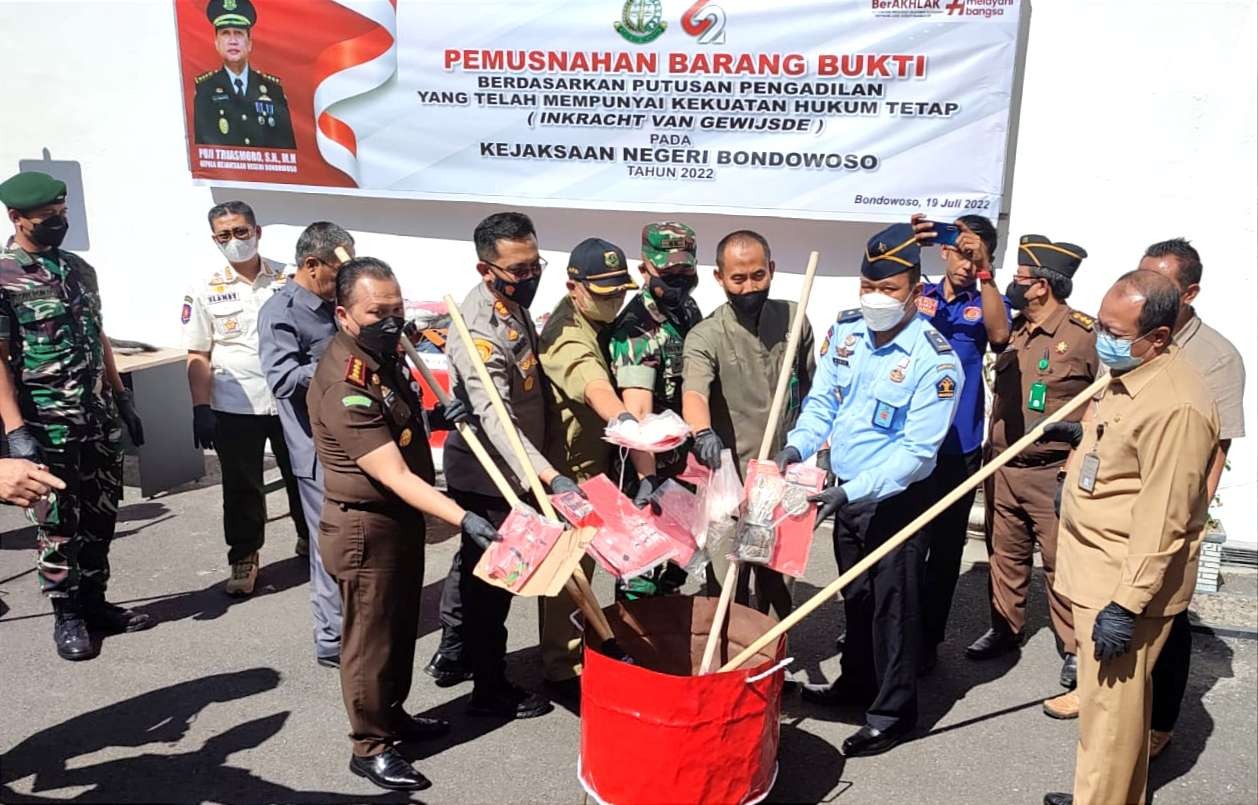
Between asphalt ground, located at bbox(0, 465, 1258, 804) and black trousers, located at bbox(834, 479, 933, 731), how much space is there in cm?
23

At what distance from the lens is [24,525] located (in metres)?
6.48

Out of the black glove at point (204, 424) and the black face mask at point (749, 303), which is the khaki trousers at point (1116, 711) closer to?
the black face mask at point (749, 303)

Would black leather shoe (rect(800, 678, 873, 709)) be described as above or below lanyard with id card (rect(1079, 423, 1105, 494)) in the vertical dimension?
below

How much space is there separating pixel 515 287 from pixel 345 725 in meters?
1.90

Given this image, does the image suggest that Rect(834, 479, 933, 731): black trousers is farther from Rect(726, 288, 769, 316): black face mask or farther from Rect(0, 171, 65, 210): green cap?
Rect(0, 171, 65, 210): green cap

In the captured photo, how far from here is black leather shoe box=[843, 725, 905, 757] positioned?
13.5 ft

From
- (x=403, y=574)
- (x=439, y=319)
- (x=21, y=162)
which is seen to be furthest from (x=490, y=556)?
(x=21, y=162)

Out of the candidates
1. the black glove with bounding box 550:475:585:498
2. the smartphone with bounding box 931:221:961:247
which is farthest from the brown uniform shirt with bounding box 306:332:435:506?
the smartphone with bounding box 931:221:961:247

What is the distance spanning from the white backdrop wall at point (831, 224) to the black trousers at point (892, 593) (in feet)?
8.43

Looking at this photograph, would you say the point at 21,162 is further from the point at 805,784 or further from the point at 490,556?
the point at 805,784

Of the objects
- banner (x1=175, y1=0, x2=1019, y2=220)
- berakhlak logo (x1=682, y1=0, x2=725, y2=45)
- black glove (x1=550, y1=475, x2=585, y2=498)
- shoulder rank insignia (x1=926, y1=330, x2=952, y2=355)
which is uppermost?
berakhlak logo (x1=682, y1=0, x2=725, y2=45)

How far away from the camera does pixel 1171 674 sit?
3.98m

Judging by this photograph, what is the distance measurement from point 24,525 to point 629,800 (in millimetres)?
4872

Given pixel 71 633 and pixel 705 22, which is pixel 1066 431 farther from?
pixel 71 633
